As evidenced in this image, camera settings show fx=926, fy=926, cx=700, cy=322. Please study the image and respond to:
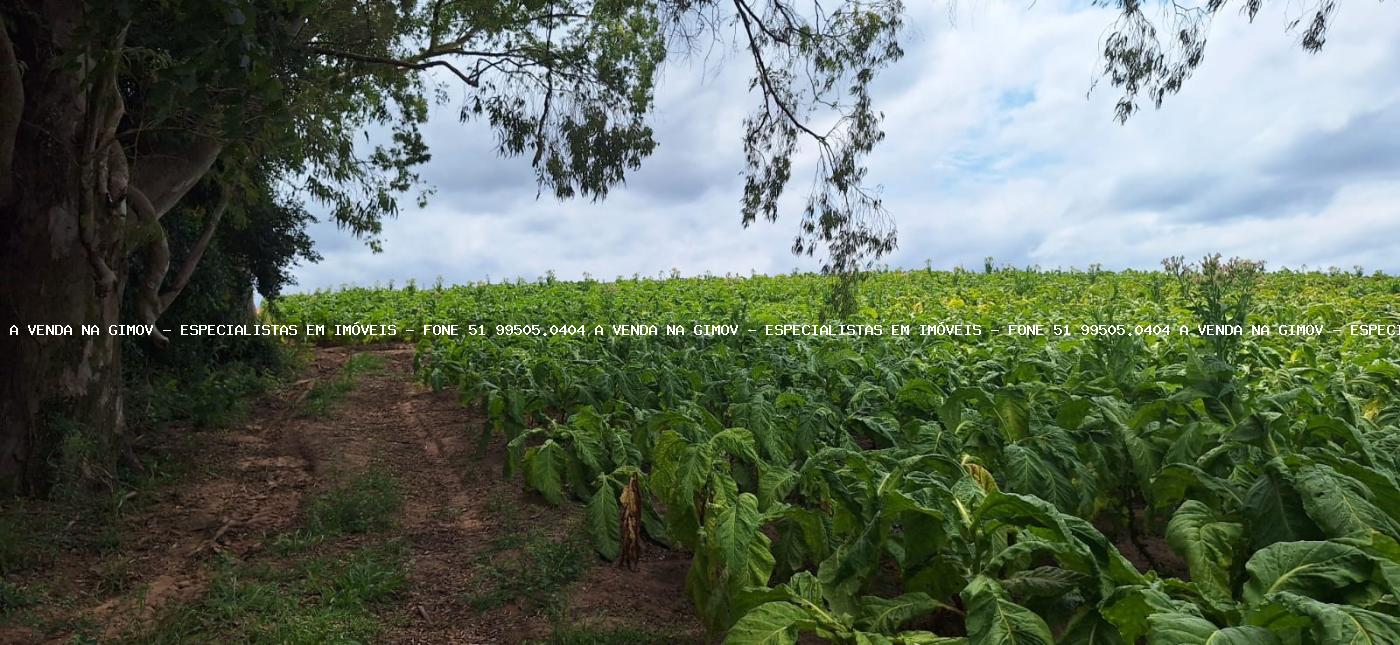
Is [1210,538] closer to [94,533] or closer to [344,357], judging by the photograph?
[94,533]

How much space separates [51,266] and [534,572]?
485 centimetres

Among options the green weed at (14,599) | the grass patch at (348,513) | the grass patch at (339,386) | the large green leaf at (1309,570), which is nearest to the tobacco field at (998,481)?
the large green leaf at (1309,570)

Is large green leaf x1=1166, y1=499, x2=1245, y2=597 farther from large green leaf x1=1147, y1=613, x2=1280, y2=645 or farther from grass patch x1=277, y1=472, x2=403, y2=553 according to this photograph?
grass patch x1=277, y1=472, x2=403, y2=553

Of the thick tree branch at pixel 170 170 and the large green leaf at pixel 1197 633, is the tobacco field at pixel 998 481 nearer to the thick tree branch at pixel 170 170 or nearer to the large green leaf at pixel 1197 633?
the large green leaf at pixel 1197 633

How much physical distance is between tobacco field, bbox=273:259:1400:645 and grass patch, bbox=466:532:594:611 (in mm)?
266

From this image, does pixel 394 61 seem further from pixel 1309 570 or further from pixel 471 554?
pixel 1309 570

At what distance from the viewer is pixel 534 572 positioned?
16.4 ft

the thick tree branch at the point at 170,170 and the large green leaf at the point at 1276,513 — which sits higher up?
the thick tree branch at the point at 170,170

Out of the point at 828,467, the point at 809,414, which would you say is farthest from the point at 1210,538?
the point at 809,414

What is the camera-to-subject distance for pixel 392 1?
35.9ft

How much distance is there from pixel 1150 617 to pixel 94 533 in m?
6.84

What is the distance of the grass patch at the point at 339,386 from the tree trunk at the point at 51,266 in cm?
283

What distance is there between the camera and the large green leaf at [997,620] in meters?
2.54

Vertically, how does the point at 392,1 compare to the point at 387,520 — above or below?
above
